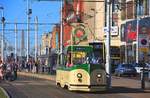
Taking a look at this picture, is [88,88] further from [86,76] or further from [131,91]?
[131,91]

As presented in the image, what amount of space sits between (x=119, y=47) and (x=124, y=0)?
8119mm

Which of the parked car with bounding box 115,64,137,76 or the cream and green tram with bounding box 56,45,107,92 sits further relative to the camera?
the parked car with bounding box 115,64,137,76

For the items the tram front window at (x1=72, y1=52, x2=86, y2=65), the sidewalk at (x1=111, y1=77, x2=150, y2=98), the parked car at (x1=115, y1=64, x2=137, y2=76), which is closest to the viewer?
the sidewalk at (x1=111, y1=77, x2=150, y2=98)

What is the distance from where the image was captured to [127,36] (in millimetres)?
90625

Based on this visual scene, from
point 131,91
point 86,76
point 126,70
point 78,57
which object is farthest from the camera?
point 126,70

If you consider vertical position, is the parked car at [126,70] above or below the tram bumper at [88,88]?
below

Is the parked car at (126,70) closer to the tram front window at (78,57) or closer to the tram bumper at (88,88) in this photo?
the tram front window at (78,57)

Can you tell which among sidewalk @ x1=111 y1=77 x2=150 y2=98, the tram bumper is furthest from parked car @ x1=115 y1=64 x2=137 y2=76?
the tram bumper

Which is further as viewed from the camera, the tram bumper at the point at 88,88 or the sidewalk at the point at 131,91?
the tram bumper at the point at 88,88

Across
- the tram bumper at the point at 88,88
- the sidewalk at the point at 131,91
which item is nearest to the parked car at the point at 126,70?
the sidewalk at the point at 131,91

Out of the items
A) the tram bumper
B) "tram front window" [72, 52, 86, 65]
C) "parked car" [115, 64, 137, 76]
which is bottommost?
"parked car" [115, 64, 137, 76]

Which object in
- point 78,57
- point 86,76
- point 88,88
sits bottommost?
point 88,88

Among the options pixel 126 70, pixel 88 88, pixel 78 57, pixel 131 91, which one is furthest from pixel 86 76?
pixel 126 70

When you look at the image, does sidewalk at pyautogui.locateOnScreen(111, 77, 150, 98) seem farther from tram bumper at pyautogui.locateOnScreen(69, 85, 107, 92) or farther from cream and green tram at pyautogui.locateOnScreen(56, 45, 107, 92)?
cream and green tram at pyautogui.locateOnScreen(56, 45, 107, 92)
